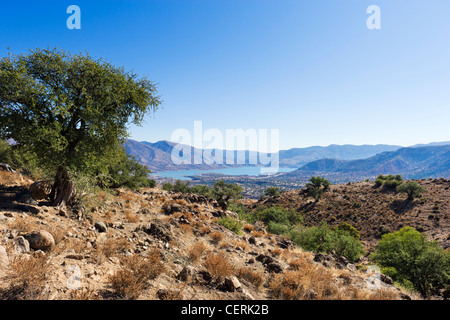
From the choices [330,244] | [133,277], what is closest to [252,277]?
[133,277]

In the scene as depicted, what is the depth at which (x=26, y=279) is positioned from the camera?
12.7 ft

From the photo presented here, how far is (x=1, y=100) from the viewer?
8305mm

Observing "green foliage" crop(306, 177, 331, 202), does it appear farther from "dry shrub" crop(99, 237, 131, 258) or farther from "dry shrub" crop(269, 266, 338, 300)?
"dry shrub" crop(99, 237, 131, 258)

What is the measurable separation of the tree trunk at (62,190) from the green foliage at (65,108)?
2.10ft

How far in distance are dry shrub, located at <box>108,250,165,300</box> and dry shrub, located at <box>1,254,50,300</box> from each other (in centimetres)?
138

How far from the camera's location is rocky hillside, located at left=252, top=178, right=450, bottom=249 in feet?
153

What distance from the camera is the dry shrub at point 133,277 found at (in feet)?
14.9

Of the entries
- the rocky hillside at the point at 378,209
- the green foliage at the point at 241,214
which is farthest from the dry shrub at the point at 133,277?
the rocky hillside at the point at 378,209

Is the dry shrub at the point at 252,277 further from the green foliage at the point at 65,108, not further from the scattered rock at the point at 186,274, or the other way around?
the green foliage at the point at 65,108

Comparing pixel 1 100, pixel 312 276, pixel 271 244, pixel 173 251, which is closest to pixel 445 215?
pixel 271 244

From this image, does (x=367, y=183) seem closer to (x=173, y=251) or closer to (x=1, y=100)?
(x=173, y=251)

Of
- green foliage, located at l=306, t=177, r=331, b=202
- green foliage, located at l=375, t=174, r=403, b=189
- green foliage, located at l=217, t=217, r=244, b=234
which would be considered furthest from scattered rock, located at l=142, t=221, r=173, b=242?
green foliage, located at l=375, t=174, r=403, b=189

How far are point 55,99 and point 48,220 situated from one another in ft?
16.9

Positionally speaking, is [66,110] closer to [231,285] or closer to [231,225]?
[231,285]
